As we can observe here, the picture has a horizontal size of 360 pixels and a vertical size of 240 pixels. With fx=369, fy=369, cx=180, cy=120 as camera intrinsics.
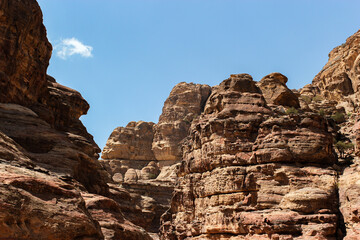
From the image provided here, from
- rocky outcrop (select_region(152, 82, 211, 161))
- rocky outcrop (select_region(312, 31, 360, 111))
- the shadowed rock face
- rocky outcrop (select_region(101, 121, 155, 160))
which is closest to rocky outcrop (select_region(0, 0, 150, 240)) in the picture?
rocky outcrop (select_region(312, 31, 360, 111))

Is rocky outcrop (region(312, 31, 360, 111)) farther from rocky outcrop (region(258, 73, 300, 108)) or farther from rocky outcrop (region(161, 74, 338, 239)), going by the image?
rocky outcrop (region(161, 74, 338, 239))

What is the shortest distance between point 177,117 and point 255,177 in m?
54.9

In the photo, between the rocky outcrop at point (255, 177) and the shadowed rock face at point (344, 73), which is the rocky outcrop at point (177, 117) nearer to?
the shadowed rock face at point (344, 73)

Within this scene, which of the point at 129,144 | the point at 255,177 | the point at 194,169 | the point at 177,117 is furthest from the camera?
the point at 129,144

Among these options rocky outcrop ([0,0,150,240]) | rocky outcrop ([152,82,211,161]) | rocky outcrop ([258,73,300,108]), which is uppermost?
rocky outcrop ([152,82,211,161])

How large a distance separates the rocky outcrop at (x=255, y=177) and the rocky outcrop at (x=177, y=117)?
145ft

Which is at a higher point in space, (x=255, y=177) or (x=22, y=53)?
(x=22, y=53)

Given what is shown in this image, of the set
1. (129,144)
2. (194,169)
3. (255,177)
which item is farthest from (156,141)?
(255,177)

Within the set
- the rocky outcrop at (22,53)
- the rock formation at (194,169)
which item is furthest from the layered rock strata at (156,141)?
the rocky outcrop at (22,53)

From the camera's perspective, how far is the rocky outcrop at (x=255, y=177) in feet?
78.1

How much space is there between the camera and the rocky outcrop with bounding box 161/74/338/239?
23797 millimetres

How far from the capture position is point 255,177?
2742cm

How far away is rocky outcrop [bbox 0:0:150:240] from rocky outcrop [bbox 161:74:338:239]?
387 inches

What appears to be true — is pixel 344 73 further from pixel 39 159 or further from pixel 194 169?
pixel 39 159
